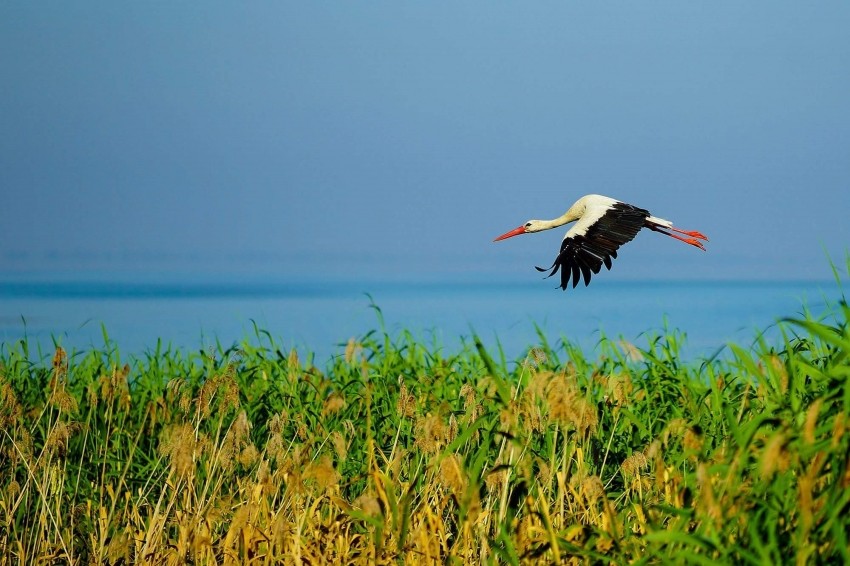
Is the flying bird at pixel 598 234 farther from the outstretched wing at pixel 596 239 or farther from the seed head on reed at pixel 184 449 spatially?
the seed head on reed at pixel 184 449

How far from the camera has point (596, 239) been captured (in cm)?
848

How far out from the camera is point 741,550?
263 cm

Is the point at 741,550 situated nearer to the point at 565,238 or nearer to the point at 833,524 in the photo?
the point at 833,524

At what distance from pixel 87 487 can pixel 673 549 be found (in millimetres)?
3645

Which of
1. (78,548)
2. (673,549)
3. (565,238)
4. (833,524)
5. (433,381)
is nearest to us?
(833,524)

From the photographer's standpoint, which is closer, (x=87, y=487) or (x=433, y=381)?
(x=87, y=487)

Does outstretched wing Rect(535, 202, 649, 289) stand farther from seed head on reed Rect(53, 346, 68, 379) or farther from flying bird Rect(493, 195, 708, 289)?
seed head on reed Rect(53, 346, 68, 379)

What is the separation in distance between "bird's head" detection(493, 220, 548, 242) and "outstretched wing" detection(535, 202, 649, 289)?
231cm

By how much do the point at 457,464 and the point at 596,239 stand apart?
215 inches

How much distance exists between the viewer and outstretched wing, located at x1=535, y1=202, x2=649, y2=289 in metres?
8.07

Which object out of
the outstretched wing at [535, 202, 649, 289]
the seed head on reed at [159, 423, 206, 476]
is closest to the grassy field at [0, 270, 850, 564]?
the seed head on reed at [159, 423, 206, 476]

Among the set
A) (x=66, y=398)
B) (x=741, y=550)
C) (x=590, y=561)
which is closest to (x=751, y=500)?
(x=741, y=550)

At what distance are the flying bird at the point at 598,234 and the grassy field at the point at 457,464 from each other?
1581 millimetres

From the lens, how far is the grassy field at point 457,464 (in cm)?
280
